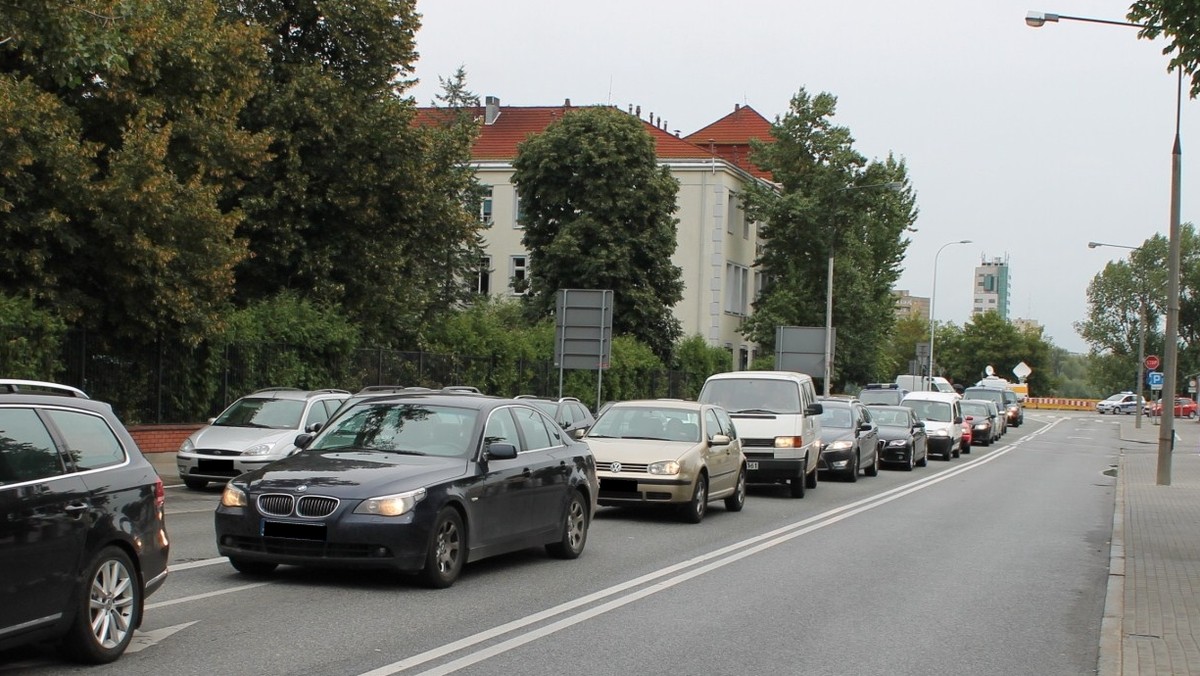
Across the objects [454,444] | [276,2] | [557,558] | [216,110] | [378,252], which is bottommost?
[557,558]

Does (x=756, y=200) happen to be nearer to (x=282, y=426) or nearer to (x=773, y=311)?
(x=773, y=311)

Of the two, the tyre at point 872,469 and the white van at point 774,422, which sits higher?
the white van at point 774,422

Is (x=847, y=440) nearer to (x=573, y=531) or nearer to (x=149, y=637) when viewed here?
(x=573, y=531)

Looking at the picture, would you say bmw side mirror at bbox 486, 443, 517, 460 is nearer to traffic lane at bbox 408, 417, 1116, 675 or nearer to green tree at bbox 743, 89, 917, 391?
traffic lane at bbox 408, 417, 1116, 675

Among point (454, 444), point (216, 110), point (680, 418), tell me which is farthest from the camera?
point (216, 110)

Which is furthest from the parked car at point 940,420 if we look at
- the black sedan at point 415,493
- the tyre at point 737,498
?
the black sedan at point 415,493

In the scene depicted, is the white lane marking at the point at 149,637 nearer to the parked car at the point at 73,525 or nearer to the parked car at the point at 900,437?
the parked car at the point at 73,525

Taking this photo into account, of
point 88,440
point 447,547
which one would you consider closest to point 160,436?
point 447,547

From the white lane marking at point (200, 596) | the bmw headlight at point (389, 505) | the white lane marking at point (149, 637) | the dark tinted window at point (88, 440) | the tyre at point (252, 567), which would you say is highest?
the dark tinted window at point (88, 440)

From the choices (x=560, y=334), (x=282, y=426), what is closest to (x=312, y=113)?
Answer: (x=560, y=334)

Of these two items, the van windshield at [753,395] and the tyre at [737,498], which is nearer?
the tyre at [737,498]

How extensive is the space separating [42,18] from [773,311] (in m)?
50.7

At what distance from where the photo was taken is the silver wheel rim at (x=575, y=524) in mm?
12805

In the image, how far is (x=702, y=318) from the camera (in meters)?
65.5
